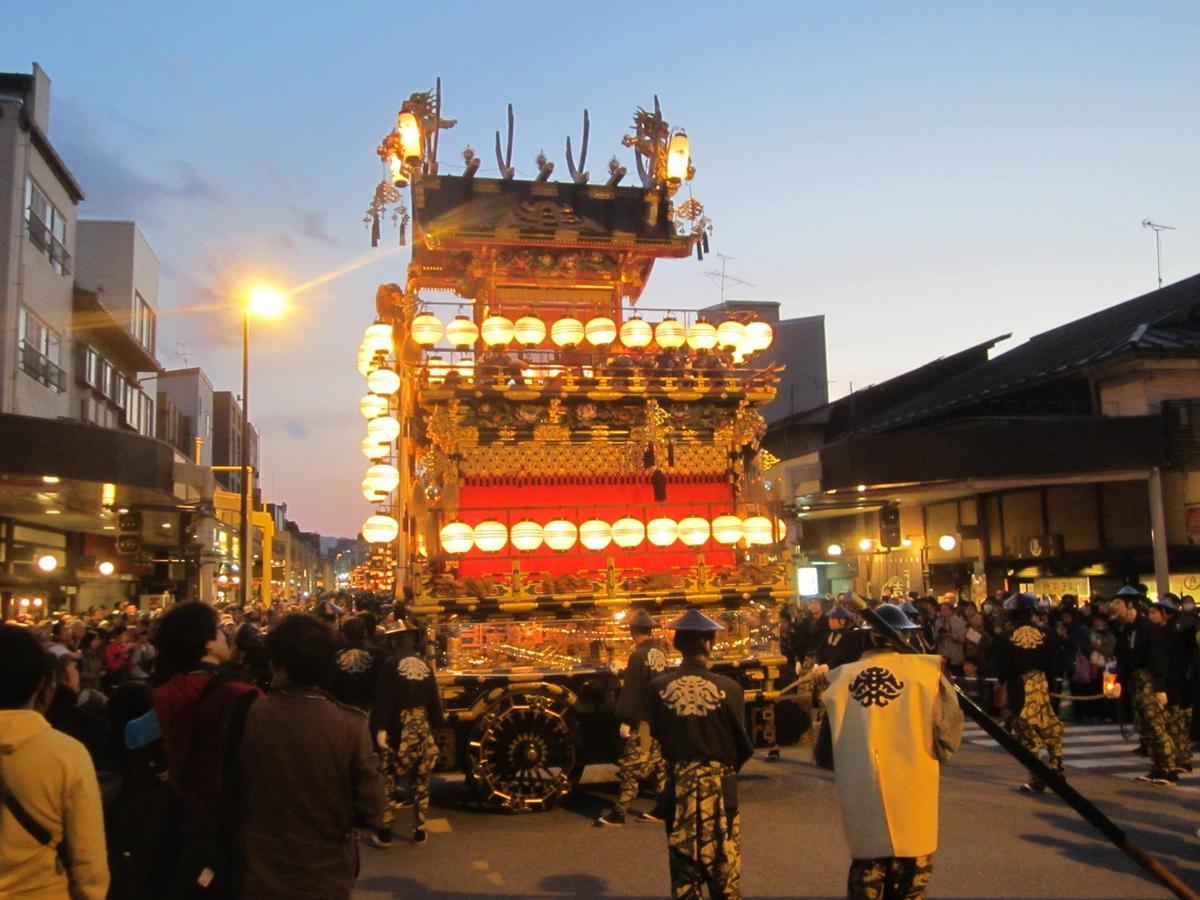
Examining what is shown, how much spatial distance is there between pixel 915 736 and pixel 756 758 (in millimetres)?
9180

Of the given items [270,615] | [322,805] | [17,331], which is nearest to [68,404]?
[17,331]

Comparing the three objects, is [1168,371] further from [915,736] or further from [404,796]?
[915,736]

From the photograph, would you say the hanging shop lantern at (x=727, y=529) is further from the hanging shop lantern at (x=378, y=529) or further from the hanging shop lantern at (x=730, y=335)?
the hanging shop lantern at (x=378, y=529)

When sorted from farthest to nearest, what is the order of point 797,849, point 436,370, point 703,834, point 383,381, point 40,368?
1. point 40,368
2. point 383,381
3. point 436,370
4. point 797,849
5. point 703,834

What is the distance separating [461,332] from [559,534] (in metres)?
3.25

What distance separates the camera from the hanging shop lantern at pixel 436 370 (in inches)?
550

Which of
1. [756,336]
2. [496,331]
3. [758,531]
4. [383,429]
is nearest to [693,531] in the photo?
[758,531]

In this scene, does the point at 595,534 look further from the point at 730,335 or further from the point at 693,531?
the point at 730,335

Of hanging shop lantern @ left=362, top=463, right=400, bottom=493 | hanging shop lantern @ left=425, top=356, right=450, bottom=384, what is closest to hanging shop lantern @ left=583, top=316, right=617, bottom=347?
hanging shop lantern @ left=425, top=356, right=450, bottom=384

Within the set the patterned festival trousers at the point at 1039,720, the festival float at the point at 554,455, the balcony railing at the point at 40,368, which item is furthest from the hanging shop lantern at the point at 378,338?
the balcony railing at the point at 40,368

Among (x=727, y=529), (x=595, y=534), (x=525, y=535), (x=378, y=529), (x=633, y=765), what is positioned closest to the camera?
(x=633, y=765)

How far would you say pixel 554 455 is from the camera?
14.8 m

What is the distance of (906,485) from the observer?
25.6 m

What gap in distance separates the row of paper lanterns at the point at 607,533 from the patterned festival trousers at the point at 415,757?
3.36m
